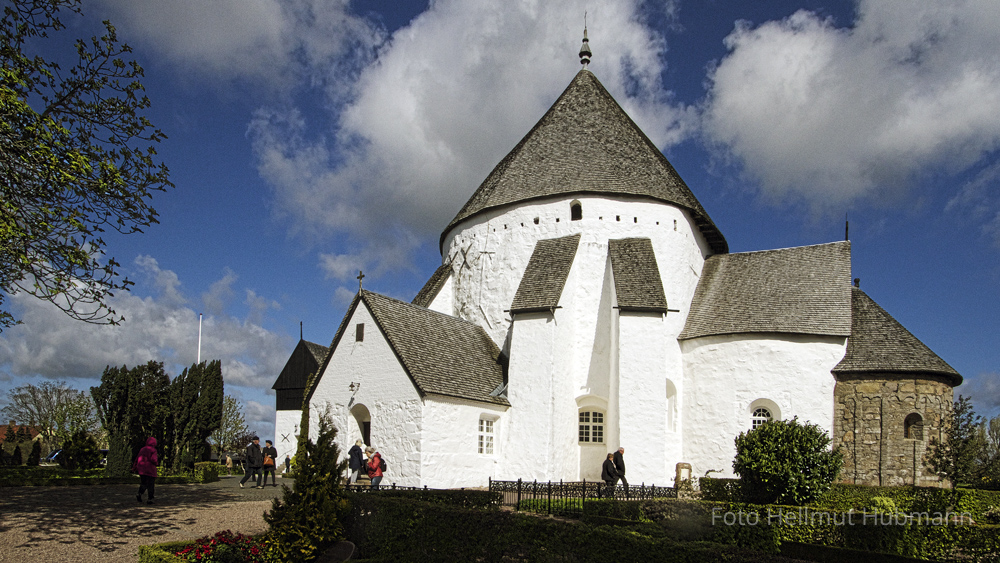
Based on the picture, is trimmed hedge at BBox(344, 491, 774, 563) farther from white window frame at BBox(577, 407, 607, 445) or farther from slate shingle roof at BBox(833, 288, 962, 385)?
slate shingle roof at BBox(833, 288, 962, 385)

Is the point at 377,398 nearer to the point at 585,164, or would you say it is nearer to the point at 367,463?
the point at 367,463

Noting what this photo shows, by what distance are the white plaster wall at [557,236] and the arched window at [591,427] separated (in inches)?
106

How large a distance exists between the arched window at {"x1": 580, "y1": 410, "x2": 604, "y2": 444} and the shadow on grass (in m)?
9.82

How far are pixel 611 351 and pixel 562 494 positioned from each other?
658 cm

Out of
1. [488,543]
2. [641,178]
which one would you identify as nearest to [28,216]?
[488,543]

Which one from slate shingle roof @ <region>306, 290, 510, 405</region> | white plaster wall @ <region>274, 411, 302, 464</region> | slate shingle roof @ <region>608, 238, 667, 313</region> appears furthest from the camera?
white plaster wall @ <region>274, 411, 302, 464</region>

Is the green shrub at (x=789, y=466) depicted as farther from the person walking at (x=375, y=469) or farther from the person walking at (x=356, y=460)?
the person walking at (x=356, y=460)

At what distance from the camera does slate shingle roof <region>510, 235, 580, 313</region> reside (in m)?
21.3

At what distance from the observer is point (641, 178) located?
955 inches

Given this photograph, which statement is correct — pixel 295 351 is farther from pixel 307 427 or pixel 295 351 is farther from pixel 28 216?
pixel 28 216

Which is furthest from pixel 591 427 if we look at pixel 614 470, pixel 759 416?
pixel 759 416

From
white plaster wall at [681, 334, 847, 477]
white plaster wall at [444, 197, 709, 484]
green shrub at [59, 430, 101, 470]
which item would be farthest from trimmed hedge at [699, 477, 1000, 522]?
green shrub at [59, 430, 101, 470]

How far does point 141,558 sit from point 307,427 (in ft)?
40.7

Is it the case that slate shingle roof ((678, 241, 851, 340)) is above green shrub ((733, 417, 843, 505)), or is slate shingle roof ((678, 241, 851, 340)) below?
above
